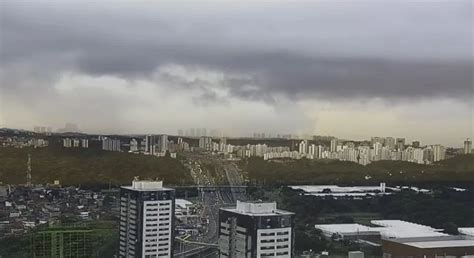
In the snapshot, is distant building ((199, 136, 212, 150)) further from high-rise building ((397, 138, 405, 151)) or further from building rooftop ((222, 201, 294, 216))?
high-rise building ((397, 138, 405, 151))

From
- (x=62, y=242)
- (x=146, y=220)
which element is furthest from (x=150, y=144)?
(x=62, y=242)

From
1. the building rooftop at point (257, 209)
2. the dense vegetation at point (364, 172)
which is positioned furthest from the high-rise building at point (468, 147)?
the building rooftop at point (257, 209)

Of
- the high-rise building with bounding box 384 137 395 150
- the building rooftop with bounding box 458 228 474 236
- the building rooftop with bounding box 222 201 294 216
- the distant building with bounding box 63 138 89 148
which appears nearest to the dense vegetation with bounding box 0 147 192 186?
the distant building with bounding box 63 138 89 148

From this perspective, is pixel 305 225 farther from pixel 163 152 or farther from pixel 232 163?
pixel 163 152

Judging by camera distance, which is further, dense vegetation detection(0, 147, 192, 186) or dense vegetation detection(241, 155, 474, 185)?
dense vegetation detection(241, 155, 474, 185)

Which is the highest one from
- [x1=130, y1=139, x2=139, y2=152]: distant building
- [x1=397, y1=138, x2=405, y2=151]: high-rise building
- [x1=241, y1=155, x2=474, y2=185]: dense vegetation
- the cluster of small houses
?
[x1=397, y1=138, x2=405, y2=151]: high-rise building

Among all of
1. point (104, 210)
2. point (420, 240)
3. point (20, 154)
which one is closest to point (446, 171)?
point (420, 240)

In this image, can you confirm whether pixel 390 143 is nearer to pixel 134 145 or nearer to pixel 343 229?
pixel 343 229

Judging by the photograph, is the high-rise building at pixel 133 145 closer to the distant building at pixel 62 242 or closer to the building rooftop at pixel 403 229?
the distant building at pixel 62 242
